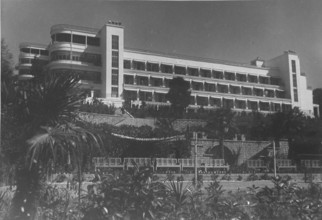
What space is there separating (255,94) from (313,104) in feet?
3.31

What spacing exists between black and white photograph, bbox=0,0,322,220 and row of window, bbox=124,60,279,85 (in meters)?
0.03

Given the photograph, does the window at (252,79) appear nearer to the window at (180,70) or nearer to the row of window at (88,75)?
the window at (180,70)

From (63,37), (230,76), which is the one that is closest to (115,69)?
(63,37)

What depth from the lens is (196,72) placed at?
6.42 m

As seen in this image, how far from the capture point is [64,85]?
522cm

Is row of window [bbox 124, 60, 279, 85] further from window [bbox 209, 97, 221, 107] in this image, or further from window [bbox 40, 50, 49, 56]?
window [bbox 40, 50, 49, 56]

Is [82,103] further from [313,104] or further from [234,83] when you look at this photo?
[313,104]

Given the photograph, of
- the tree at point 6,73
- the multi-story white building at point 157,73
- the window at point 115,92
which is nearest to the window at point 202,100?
the multi-story white building at point 157,73

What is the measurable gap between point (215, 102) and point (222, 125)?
1.44ft

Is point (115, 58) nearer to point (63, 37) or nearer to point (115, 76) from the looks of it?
point (115, 76)

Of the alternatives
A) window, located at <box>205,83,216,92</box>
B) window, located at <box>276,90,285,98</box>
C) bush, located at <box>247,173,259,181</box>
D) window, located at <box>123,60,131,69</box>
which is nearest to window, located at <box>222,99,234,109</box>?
window, located at <box>205,83,216,92</box>

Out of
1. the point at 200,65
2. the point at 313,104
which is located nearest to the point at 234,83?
the point at 200,65

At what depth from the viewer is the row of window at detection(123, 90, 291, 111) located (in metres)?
6.41

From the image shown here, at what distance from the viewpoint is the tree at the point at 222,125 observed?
682 centimetres
